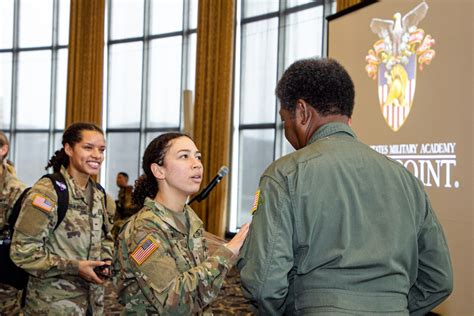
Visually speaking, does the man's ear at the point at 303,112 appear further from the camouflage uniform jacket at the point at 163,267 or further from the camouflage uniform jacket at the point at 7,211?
the camouflage uniform jacket at the point at 7,211

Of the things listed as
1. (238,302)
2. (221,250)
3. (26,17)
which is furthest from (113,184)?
(221,250)

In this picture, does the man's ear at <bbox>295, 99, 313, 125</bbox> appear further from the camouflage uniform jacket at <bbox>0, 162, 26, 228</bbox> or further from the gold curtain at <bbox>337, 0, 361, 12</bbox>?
the gold curtain at <bbox>337, 0, 361, 12</bbox>

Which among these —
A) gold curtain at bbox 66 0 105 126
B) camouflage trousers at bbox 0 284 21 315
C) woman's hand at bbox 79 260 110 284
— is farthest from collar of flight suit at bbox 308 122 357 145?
gold curtain at bbox 66 0 105 126

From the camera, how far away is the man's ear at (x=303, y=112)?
1630 mm

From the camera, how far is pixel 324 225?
59.6 inches

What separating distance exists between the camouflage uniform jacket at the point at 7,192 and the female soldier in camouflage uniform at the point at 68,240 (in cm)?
43

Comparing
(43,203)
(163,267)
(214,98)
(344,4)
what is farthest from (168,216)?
(214,98)

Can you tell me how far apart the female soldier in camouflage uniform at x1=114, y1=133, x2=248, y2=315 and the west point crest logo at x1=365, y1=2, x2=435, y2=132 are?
→ 295cm

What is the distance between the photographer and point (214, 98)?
350 inches

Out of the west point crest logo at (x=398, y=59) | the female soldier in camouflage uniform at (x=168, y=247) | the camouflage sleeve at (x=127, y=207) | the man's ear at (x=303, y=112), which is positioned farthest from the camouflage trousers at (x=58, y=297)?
the camouflage sleeve at (x=127, y=207)

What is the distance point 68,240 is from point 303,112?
1560 millimetres

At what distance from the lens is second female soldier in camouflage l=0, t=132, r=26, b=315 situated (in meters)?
3.17

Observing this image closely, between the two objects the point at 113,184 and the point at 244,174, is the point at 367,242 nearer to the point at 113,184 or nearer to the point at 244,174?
the point at 244,174

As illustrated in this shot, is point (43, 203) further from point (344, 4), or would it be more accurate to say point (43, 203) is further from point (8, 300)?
point (344, 4)
